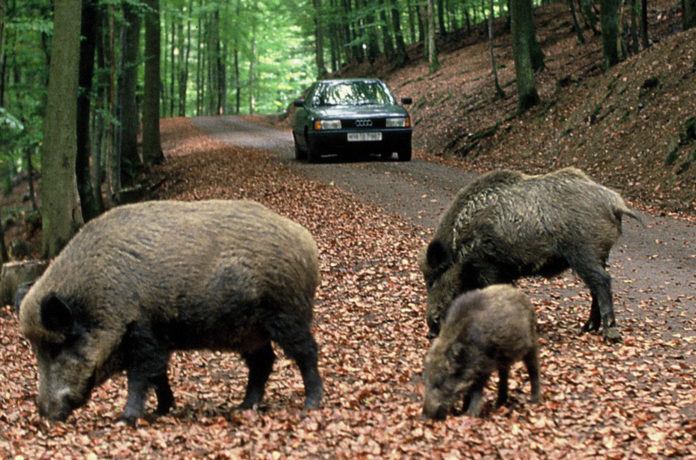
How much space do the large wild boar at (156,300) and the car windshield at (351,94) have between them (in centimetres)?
1454

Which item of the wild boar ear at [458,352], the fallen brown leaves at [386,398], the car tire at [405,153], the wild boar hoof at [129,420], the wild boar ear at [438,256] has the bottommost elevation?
the fallen brown leaves at [386,398]

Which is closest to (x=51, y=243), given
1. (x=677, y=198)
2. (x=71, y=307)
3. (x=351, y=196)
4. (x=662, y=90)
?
(x=351, y=196)

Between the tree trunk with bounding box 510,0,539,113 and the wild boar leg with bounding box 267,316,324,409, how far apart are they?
1785cm

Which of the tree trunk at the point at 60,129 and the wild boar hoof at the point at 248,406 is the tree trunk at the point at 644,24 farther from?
the wild boar hoof at the point at 248,406

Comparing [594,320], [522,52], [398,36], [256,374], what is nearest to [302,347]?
[256,374]

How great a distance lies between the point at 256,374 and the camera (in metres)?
5.77

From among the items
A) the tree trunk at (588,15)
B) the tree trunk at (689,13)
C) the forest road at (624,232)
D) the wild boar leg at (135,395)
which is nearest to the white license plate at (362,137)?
the forest road at (624,232)

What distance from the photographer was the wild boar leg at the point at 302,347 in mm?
5230

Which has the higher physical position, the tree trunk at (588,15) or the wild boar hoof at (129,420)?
the tree trunk at (588,15)

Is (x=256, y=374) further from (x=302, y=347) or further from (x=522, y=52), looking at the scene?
(x=522, y=52)

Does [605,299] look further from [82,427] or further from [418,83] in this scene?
[418,83]

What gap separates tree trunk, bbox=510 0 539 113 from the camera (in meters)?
21.2

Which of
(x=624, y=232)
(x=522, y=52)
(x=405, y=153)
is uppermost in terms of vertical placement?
(x=522, y=52)

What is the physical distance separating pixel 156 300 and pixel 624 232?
9.65 metres
